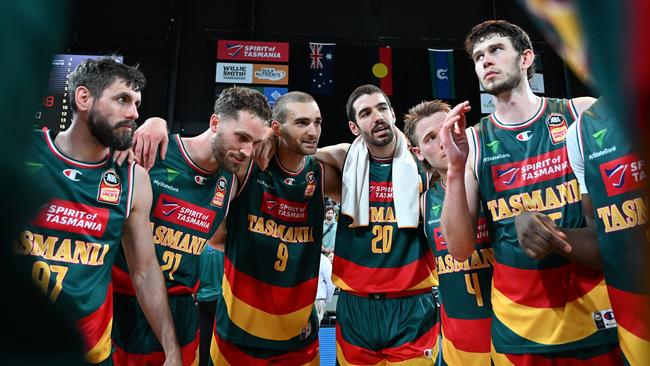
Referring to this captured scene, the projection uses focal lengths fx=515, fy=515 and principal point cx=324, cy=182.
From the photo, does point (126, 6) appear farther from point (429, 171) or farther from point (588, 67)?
point (588, 67)

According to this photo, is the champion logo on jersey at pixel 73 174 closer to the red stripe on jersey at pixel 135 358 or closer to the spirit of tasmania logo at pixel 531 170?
the red stripe on jersey at pixel 135 358

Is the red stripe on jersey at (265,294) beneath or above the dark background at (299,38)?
beneath

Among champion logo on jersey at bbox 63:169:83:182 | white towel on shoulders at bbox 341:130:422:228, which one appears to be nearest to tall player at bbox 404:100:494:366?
white towel on shoulders at bbox 341:130:422:228

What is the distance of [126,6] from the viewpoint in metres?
11.5

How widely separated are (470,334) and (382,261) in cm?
69

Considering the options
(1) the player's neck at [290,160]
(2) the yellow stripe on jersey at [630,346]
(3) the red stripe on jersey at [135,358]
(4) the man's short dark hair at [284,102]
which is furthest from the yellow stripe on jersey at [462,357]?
(4) the man's short dark hair at [284,102]

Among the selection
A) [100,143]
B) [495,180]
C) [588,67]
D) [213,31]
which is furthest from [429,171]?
[213,31]

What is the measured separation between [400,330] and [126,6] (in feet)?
35.3

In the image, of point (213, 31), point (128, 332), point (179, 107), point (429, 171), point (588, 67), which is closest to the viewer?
point (588, 67)

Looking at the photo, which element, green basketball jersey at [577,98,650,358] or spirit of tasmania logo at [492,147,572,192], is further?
spirit of tasmania logo at [492,147,572,192]

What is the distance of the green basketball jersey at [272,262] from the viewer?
325 centimetres

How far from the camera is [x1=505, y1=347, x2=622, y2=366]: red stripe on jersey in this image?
7.57 feet

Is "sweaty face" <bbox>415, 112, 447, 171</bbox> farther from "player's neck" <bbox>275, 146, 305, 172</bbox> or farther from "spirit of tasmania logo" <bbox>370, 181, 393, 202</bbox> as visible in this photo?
"player's neck" <bbox>275, 146, 305, 172</bbox>

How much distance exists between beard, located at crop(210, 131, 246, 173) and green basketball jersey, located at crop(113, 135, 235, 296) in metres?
0.08
